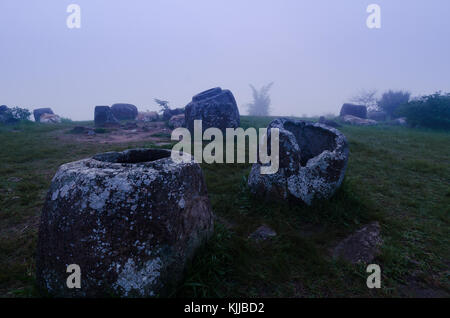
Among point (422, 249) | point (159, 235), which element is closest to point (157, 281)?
point (159, 235)

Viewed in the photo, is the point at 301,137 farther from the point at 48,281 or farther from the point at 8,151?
the point at 8,151

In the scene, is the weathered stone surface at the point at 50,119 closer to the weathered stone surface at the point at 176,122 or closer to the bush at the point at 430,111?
the weathered stone surface at the point at 176,122

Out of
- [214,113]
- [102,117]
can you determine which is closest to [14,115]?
[102,117]

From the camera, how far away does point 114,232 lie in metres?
2.08

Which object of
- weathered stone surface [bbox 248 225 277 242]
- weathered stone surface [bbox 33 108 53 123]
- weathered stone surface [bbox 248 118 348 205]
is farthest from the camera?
weathered stone surface [bbox 33 108 53 123]

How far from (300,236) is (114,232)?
2366mm

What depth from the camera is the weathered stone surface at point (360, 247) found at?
10.0 feet

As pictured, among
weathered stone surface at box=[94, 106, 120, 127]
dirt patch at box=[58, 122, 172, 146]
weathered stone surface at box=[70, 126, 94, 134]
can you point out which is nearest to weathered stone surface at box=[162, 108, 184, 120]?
dirt patch at box=[58, 122, 172, 146]

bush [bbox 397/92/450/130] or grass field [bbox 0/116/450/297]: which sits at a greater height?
bush [bbox 397/92/450/130]

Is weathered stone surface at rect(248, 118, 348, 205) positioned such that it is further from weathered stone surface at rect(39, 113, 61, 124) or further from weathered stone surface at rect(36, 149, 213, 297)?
weathered stone surface at rect(39, 113, 61, 124)

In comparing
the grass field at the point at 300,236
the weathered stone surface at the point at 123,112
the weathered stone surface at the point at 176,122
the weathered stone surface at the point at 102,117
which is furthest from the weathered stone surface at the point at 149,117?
the grass field at the point at 300,236

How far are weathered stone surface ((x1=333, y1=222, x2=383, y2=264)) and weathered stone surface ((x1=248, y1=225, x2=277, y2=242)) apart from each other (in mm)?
812

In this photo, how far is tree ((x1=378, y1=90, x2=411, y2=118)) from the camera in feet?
90.6

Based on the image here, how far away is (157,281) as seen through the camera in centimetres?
218
